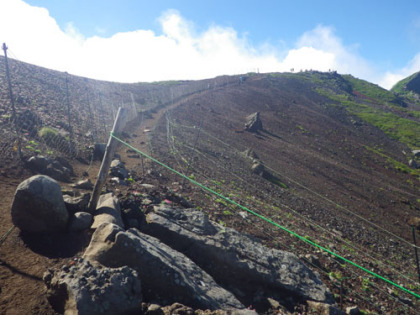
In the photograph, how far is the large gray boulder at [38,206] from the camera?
5.79m

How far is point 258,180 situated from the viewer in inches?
765

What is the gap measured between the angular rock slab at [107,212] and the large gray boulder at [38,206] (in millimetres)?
804

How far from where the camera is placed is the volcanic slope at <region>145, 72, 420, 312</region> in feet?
45.9

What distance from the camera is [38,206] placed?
231 inches

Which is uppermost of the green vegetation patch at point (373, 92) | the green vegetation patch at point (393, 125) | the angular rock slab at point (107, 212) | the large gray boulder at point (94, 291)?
the green vegetation patch at point (373, 92)

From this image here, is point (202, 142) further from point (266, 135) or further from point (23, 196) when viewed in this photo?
point (23, 196)

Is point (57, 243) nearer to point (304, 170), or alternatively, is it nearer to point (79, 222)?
point (79, 222)

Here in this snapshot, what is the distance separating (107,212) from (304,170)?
968 inches

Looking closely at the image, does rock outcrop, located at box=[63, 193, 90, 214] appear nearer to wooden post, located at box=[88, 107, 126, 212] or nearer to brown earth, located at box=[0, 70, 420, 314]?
wooden post, located at box=[88, 107, 126, 212]

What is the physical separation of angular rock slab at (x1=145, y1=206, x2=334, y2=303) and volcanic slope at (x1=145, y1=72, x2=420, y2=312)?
101 inches

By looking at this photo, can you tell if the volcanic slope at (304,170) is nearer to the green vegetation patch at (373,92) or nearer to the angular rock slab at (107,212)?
the angular rock slab at (107,212)

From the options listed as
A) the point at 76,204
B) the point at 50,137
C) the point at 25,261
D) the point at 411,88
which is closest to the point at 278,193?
the point at 76,204

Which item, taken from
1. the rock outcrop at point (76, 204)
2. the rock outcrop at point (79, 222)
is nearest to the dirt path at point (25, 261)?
the rock outcrop at point (79, 222)

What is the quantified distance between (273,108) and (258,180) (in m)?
40.1
